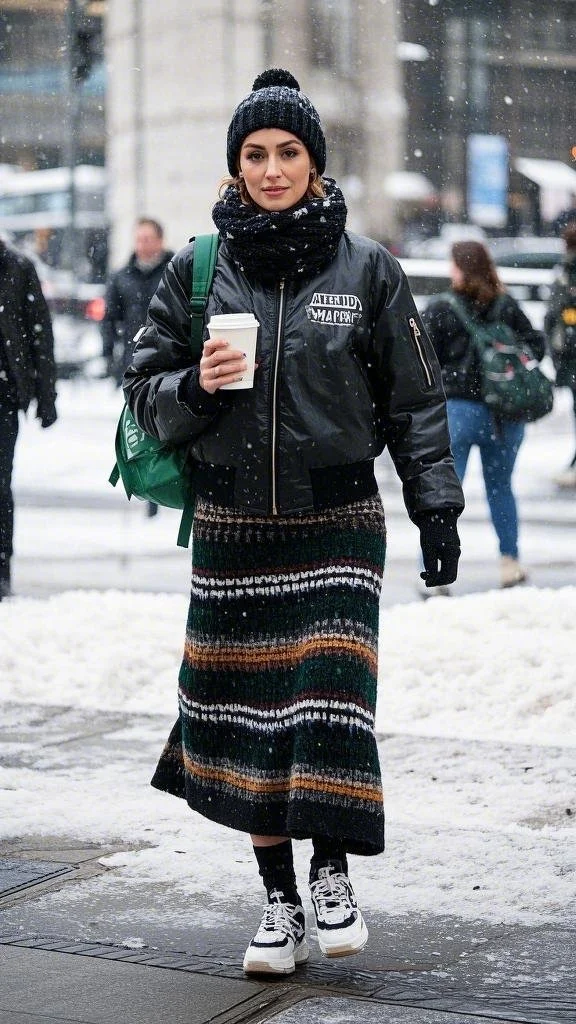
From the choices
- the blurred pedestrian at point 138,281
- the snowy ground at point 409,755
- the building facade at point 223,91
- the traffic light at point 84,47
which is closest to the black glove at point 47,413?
the snowy ground at point 409,755

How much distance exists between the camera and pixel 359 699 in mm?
3670

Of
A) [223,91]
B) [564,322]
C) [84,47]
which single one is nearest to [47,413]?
[564,322]

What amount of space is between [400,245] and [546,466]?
10105 millimetres

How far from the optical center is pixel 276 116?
380 centimetres

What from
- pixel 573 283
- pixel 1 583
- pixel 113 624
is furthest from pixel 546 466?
pixel 113 624

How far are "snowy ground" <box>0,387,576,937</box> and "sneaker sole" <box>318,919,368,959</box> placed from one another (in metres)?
0.48

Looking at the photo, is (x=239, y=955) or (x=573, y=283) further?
(x=573, y=283)

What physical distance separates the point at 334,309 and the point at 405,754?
7.81 feet

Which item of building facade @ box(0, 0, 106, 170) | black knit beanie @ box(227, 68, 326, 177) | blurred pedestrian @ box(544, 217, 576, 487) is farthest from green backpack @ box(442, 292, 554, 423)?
building facade @ box(0, 0, 106, 170)

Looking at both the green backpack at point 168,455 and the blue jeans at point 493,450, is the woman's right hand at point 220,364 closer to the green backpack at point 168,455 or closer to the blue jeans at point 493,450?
the green backpack at point 168,455

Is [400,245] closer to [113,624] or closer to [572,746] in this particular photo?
[113,624]

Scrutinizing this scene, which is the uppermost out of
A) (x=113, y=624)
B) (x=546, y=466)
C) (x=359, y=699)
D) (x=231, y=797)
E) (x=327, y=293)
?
(x=327, y=293)

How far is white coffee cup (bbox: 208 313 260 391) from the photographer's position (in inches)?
138

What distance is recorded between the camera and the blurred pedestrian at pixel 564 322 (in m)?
13.1
